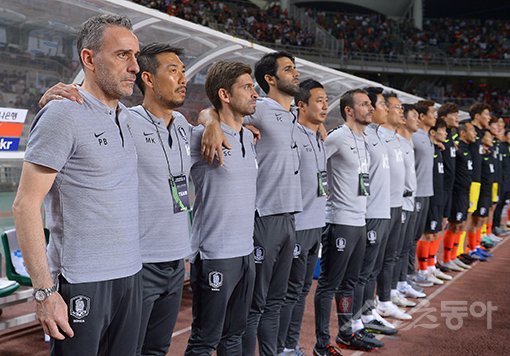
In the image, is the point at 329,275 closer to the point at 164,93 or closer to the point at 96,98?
the point at 164,93

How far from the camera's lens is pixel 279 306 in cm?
332

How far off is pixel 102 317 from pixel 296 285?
1780 mm

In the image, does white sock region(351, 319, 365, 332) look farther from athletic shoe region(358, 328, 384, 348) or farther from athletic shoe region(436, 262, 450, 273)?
athletic shoe region(436, 262, 450, 273)

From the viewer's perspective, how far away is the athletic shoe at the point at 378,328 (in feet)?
14.6

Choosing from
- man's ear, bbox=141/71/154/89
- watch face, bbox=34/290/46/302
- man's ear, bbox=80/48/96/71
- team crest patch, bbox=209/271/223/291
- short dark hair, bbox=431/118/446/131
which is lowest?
team crest patch, bbox=209/271/223/291

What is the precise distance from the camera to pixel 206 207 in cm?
281

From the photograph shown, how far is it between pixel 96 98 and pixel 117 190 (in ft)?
1.14

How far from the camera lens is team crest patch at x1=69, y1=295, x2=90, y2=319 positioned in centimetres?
190

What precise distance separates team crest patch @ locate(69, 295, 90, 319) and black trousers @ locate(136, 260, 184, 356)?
1.42 feet

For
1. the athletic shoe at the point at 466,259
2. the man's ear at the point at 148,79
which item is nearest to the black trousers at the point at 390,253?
the man's ear at the point at 148,79

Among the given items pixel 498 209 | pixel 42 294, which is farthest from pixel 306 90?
pixel 498 209

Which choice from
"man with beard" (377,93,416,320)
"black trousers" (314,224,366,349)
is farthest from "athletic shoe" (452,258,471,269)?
"black trousers" (314,224,366,349)

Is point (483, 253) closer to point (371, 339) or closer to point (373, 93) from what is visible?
point (373, 93)

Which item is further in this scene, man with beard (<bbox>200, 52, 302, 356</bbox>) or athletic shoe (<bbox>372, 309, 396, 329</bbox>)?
athletic shoe (<bbox>372, 309, 396, 329</bbox>)
